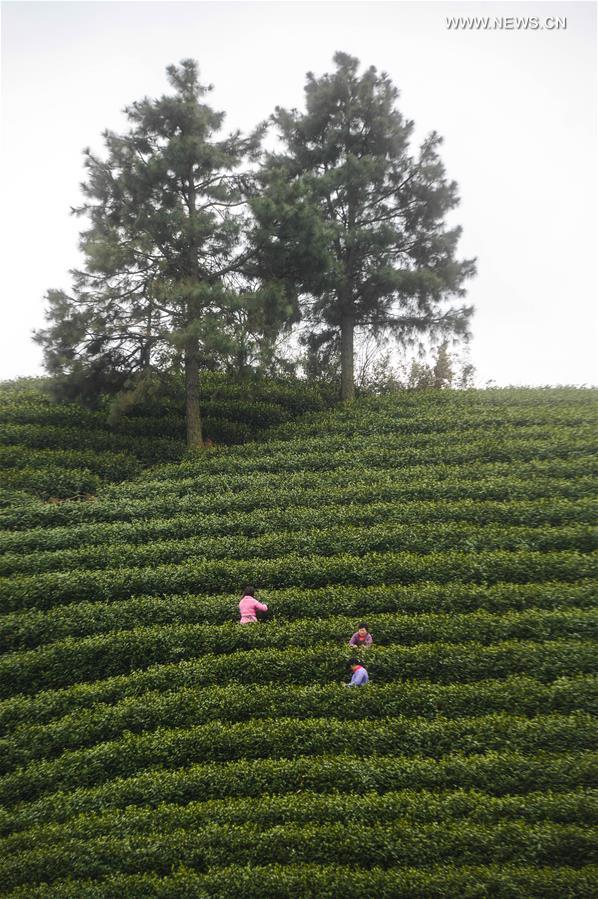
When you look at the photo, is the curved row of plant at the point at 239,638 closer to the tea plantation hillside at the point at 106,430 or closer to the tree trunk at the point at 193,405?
the tea plantation hillside at the point at 106,430

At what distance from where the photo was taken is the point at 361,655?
37.7 ft

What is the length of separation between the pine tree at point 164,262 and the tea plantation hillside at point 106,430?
5.56 feet

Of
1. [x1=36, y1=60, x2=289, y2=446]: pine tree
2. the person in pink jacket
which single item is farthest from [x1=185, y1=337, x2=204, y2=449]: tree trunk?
the person in pink jacket

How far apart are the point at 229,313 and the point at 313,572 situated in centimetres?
1163

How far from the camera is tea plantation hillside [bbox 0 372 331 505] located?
789 inches

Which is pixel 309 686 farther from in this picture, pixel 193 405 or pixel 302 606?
pixel 193 405

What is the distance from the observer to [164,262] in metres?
21.8

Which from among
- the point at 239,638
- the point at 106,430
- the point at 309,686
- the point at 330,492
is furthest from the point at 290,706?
the point at 106,430

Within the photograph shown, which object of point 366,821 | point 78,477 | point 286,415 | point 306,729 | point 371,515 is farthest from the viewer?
point 286,415

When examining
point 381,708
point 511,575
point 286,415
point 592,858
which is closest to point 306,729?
point 381,708

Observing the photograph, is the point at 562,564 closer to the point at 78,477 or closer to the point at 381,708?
the point at 381,708

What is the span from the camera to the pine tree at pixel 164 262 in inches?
825

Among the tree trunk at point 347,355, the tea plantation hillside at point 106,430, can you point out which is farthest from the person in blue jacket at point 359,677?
the tree trunk at point 347,355

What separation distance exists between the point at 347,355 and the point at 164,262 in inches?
403
